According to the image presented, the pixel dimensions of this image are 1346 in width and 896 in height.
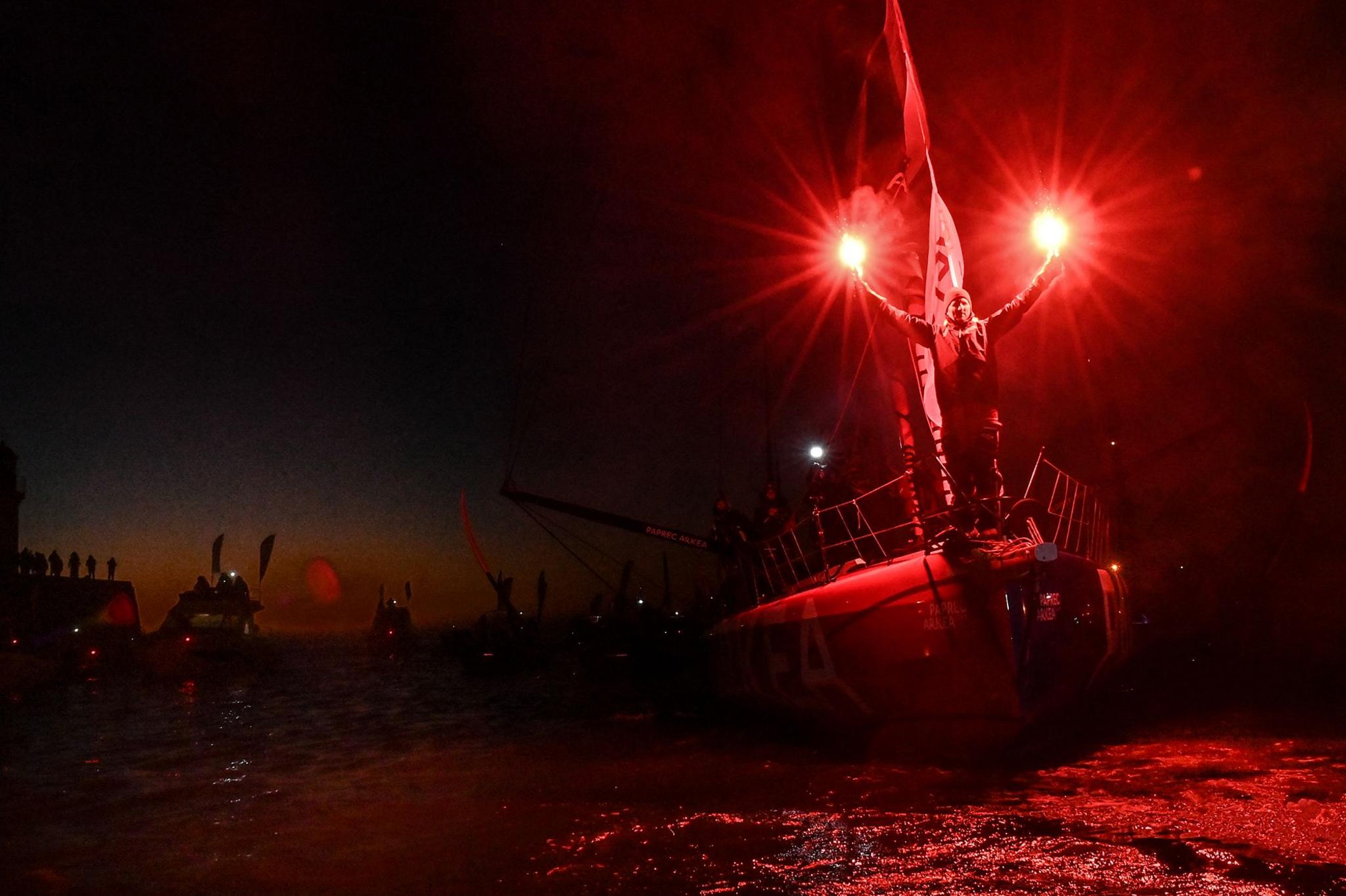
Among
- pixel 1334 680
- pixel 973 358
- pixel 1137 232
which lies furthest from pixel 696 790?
pixel 1137 232

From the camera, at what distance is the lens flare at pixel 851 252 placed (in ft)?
33.1

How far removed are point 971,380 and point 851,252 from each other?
2400mm

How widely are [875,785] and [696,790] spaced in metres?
1.79

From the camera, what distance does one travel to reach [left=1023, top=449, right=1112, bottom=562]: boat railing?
9.41 m

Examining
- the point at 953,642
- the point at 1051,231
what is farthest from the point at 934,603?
the point at 1051,231

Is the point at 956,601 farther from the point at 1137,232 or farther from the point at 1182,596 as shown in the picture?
the point at 1182,596

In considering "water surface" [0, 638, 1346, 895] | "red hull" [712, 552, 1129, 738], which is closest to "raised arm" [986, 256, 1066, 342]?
"red hull" [712, 552, 1129, 738]

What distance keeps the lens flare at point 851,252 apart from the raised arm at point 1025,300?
1795 mm

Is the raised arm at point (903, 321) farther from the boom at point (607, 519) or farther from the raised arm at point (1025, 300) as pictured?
the boom at point (607, 519)

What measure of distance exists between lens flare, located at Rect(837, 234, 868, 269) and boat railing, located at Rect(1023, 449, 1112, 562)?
317cm

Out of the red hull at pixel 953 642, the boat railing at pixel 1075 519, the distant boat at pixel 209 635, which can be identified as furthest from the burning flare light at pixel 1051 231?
the distant boat at pixel 209 635

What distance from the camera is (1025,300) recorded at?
9.12 meters

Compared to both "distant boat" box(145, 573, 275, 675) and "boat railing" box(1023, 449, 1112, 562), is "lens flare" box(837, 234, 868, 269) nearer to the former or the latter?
"boat railing" box(1023, 449, 1112, 562)

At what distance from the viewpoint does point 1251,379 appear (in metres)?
14.5
